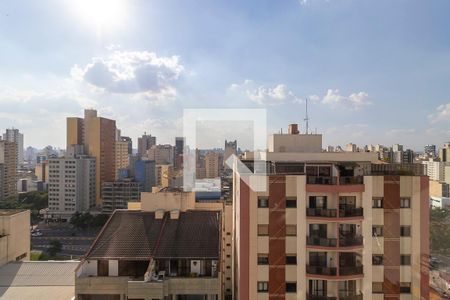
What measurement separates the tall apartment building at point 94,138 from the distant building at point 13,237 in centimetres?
1874

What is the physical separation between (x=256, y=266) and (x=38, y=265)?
4.27 m

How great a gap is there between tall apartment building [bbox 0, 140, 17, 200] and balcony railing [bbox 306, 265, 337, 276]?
90.0 ft

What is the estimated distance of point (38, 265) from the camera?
19.1 ft

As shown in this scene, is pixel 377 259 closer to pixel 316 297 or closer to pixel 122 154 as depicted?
pixel 316 297

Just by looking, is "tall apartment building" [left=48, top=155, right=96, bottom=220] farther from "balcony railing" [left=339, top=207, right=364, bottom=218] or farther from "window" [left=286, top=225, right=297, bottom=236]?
"balcony railing" [left=339, top=207, right=364, bottom=218]

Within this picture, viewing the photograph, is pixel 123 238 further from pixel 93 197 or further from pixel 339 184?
pixel 93 197

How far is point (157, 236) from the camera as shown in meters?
5.09

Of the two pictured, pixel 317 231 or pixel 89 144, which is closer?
pixel 317 231

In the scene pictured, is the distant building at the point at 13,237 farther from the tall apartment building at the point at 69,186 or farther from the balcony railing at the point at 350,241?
the tall apartment building at the point at 69,186

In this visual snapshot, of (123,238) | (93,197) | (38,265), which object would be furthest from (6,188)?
(123,238)

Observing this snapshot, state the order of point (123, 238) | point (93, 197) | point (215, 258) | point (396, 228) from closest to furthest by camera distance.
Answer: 1. point (396, 228)
2. point (215, 258)
3. point (123, 238)
4. point (93, 197)

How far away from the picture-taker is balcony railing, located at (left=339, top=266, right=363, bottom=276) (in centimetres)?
389

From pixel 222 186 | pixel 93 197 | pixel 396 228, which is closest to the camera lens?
pixel 396 228

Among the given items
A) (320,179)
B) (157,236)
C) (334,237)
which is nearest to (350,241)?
(334,237)
